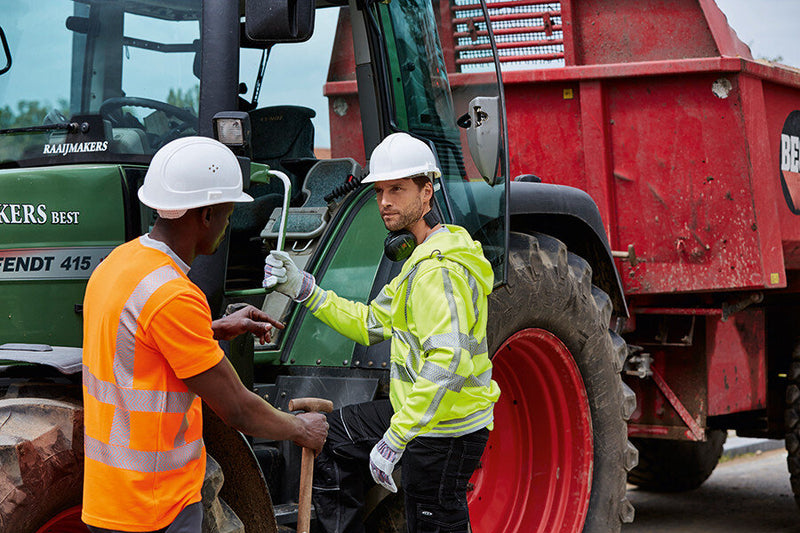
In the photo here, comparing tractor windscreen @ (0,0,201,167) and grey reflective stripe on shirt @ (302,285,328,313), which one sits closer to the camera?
tractor windscreen @ (0,0,201,167)

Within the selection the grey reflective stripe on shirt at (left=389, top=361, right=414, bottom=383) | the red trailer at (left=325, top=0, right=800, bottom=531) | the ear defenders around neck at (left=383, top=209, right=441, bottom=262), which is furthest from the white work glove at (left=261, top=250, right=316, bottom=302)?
the red trailer at (left=325, top=0, right=800, bottom=531)

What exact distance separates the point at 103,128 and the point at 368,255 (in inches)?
43.6

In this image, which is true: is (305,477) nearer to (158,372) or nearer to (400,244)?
(158,372)

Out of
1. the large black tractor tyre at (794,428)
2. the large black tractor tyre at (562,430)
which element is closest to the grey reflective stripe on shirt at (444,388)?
the large black tractor tyre at (562,430)

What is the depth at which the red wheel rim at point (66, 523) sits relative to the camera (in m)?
2.95

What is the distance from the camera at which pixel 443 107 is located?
425 cm

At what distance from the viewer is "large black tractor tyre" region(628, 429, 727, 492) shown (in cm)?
707

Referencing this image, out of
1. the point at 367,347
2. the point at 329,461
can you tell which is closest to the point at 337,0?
the point at 367,347

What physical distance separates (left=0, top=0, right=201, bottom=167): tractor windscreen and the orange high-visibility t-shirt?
3.33ft

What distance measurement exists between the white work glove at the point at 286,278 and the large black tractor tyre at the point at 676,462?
12.9 ft

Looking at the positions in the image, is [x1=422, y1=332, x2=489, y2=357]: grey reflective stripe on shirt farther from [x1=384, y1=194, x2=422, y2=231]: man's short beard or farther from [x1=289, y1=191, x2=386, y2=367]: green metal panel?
[x1=289, y1=191, x2=386, y2=367]: green metal panel

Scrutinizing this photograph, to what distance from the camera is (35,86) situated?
368 cm

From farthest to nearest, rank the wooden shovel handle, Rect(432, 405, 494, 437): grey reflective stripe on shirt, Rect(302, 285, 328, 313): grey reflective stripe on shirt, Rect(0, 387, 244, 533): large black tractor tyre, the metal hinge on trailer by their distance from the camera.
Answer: the metal hinge on trailer < Rect(302, 285, 328, 313): grey reflective stripe on shirt < Rect(432, 405, 494, 437): grey reflective stripe on shirt < the wooden shovel handle < Rect(0, 387, 244, 533): large black tractor tyre

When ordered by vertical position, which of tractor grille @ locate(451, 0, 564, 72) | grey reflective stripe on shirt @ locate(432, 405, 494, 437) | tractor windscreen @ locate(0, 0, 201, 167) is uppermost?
tractor grille @ locate(451, 0, 564, 72)
